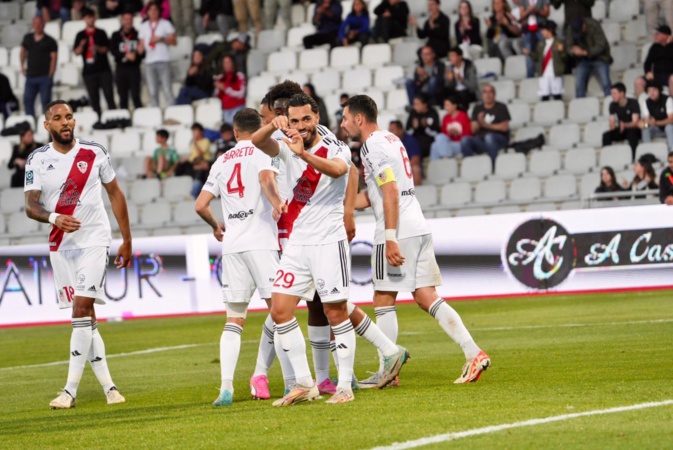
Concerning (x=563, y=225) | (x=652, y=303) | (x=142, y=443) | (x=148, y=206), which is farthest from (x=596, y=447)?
(x=148, y=206)

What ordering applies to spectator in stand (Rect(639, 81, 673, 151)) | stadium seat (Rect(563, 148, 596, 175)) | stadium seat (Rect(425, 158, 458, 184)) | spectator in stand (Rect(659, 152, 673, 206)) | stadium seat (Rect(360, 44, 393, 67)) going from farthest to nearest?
1. stadium seat (Rect(360, 44, 393, 67))
2. stadium seat (Rect(425, 158, 458, 184))
3. stadium seat (Rect(563, 148, 596, 175))
4. spectator in stand (Rect(639, 81, 673, 151))
5. spectator in stand (Rect(659, 152, 673, 206))

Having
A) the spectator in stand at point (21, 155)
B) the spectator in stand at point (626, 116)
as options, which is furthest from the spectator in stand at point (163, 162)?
the spectator in stand at point (626, 116)

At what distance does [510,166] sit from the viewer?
75.2 feet

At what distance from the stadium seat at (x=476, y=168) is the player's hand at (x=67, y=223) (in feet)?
46.7

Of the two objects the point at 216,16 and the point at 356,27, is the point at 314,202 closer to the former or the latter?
the point at 356,27

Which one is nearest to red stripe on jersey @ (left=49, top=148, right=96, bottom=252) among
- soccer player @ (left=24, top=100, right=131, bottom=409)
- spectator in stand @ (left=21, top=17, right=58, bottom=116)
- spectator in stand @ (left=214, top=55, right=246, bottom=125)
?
soccer player @ (left=24, top=100, right=131, bottom=409)

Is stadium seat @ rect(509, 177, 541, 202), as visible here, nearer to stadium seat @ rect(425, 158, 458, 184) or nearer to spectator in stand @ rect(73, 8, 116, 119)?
stadium seat @ rect(425, 158, 458, 184)

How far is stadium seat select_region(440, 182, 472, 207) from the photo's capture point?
22875mm

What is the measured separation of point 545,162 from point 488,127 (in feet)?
4.33

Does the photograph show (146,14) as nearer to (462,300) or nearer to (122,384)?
(462,300)

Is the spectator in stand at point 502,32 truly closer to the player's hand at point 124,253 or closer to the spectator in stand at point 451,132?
the spectator in stand at point 451,132

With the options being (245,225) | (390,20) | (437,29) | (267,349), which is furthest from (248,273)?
(390,20)

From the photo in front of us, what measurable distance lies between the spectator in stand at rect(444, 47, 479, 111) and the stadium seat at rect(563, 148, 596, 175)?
7.66 feet

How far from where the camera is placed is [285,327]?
28.3ft
